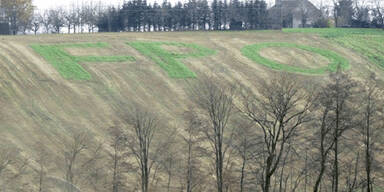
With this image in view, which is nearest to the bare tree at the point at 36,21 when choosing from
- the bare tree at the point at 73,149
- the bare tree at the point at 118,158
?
the bare tree at the point at 73,149

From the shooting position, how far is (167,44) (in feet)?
328

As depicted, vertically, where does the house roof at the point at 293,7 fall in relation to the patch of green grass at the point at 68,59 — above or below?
above

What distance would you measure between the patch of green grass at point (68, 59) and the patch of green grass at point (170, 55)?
160 inches

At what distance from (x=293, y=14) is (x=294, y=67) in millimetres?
37307

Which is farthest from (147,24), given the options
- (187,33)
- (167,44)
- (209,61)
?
(209,61)

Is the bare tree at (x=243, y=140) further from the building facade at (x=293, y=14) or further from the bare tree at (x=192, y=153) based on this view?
the building facade at (x=293, y=14)

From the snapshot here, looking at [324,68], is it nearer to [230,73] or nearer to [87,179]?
[230,73]

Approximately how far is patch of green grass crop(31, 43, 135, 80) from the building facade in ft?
128

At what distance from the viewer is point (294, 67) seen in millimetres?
95000

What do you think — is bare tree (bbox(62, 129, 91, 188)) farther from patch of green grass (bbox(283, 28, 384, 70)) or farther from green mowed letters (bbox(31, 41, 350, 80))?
patch of green grass (bbox(283, 28, 384, 70))

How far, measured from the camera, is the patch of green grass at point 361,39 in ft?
347

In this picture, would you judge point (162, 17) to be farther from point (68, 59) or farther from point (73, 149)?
point (73, 149)

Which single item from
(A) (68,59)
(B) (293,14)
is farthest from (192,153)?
(B) (293,14)

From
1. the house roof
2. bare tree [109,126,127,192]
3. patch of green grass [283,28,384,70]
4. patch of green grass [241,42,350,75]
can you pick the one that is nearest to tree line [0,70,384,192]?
bare tree [109,126,127,192]
